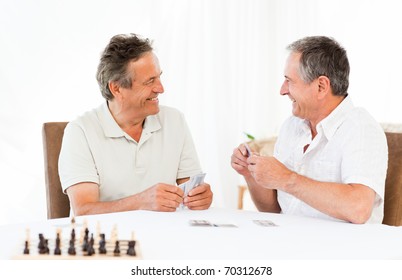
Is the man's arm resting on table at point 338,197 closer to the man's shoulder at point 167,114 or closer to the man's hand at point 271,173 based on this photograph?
the man's hand at point 271,173

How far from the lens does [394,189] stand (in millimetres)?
2551

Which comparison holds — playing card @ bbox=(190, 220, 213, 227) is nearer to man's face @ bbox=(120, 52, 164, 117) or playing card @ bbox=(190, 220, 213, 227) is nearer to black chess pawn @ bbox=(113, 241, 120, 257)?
black chess pawn @ bbox=(113, 241, 120, 257)

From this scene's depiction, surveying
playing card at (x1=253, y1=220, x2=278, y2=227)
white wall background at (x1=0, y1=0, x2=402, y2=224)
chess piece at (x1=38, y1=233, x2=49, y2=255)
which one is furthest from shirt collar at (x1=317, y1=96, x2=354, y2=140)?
white wall background at (x1=0, y1=0, x2=402, y2=224)

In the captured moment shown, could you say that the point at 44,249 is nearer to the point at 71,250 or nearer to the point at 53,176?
the point at 71,250

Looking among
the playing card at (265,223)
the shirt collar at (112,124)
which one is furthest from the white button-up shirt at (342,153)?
the shirt collar at (112,124)

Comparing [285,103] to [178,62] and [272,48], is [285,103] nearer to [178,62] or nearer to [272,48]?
[272,48]

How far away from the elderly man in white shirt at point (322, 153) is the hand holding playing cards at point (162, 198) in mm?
314

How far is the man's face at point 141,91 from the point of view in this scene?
2.82 metres

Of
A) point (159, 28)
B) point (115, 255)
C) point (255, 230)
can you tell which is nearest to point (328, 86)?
point (255, 230)

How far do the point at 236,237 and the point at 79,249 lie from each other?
20.5 inches

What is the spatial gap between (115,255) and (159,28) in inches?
150

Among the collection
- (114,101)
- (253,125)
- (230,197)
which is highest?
(114,101)

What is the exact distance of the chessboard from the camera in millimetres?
1555

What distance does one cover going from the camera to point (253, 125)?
5.84 meters
